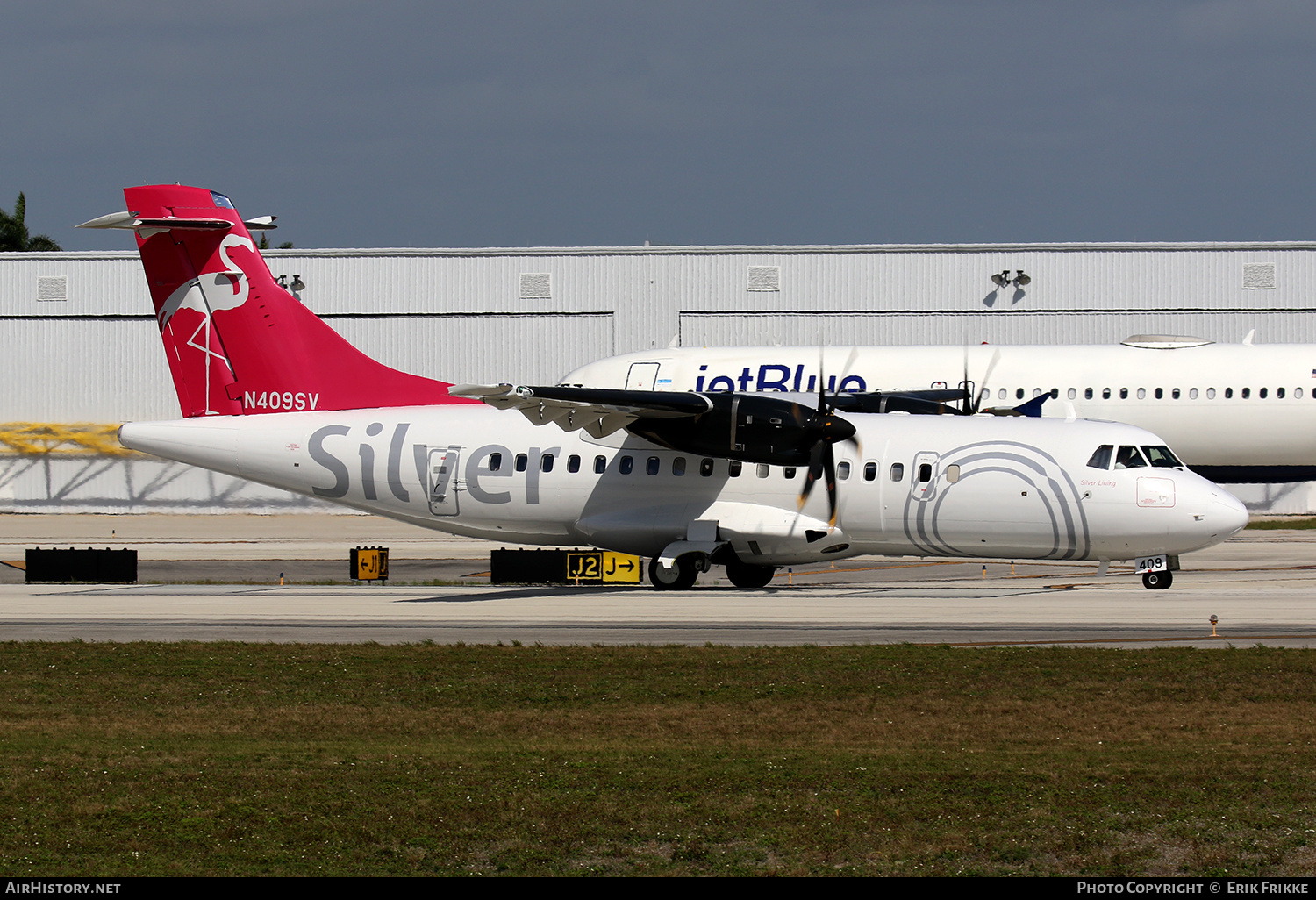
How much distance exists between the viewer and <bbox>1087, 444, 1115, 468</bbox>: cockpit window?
84.1 feet

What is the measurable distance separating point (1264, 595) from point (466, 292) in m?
42.9

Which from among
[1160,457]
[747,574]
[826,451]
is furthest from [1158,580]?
[747,574]

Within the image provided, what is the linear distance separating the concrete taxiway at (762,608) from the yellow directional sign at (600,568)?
1.29m

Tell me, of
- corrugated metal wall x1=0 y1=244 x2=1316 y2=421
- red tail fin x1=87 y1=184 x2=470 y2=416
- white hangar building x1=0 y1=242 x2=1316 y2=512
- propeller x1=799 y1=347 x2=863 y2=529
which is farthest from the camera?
white hangar building x1=0 y1=242 x2=1316 y2=512

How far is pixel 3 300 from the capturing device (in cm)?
6412

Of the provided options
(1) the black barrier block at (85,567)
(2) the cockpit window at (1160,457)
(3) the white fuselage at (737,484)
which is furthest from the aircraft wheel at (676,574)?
(1) the black barrier block at (85,567)

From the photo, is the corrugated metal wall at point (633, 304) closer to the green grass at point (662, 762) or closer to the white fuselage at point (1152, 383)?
the white fuselage at point (1152, 383)

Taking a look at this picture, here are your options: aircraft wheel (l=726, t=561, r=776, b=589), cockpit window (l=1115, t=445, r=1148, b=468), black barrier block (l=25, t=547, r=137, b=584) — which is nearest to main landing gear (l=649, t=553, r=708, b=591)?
aircraft wheel (l=726, t=561, r=776, b=589)

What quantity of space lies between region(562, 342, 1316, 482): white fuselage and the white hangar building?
19.1m

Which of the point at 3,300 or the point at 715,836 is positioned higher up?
the point at 3,300

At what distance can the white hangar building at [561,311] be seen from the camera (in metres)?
56.5

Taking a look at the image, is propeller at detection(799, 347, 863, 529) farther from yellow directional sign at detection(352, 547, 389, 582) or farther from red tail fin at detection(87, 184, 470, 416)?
yellow directional sign at detection(352, 547, 389, 582)
